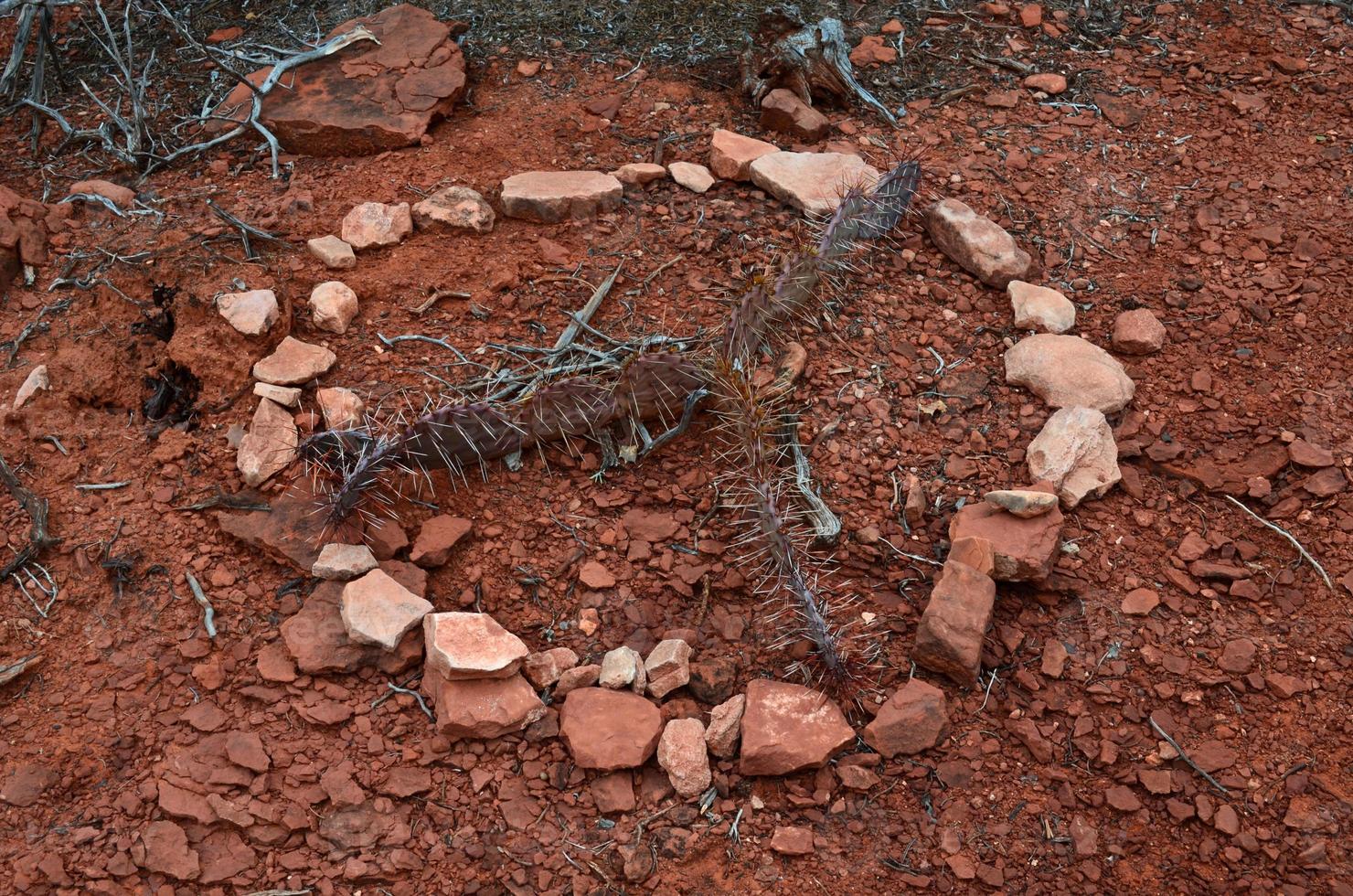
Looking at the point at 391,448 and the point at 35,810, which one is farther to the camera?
the point at 391,448

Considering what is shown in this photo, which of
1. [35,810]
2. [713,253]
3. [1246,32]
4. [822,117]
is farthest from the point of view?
[1246,32]

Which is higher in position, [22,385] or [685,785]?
[22,385]

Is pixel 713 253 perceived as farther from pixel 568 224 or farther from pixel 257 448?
pixel 257 448

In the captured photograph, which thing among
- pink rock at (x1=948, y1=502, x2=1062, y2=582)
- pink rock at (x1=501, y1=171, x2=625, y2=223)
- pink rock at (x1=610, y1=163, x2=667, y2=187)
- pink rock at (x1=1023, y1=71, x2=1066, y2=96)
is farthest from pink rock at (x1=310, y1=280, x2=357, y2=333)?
pink rock at (x1=1023, y1=71, x2=1066, y2=96)

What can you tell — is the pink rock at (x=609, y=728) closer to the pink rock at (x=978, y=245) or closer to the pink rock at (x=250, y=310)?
the pink rock at (x=250, y=310)

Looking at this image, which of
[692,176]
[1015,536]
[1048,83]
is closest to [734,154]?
[692,176]

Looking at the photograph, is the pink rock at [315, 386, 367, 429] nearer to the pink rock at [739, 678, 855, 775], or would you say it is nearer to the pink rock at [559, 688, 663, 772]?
the pink rock at [559, 688, 663, 772]

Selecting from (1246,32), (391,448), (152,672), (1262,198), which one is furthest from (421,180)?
(1246,32)

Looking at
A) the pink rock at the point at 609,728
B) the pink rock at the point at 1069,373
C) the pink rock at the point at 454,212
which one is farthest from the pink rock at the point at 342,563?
the pink rock at the point at 1069,373
